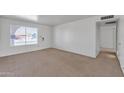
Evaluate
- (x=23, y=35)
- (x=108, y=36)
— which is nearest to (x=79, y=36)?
(x=108, y=36)

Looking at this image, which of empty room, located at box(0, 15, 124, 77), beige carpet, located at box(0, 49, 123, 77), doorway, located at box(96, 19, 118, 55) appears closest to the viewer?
beige carpet, located at box(0, 49, 123, 77)

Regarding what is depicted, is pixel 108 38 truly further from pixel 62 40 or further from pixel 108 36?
pixel 62 40

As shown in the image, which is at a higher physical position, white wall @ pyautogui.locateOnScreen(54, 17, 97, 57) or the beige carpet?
white wall @ pyautogui.locateOnScreen(54, 17, 97, 57)

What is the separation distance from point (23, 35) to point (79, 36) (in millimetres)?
3863

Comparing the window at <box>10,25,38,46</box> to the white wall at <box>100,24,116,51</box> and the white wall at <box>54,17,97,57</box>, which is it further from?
the white wall at <box>100,24,116,51</box>

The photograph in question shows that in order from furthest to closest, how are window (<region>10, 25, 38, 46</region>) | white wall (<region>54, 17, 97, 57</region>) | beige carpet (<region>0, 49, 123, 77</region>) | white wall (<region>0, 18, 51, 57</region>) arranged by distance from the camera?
1. window (<region>10, 25, 38, 46</region>)
2. white wall (<region>0, 18, 51, 57</region>)
3. white wall (<region>54, 17, 97, 57</region>)
4. beige carpet (<region>0, 49, 123, 77</region>)

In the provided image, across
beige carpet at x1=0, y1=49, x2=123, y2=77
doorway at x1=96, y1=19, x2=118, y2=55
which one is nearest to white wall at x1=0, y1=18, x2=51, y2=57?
beige carpet at x1=0, y1=49, x2=123, y2=77

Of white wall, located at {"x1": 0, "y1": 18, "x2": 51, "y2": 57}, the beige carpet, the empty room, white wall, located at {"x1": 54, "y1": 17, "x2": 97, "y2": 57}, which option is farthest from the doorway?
white wall, located at {"x1": 0, "y1": 18, "x2": 51, "y2": 57}

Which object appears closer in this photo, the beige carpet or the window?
the beige carpet

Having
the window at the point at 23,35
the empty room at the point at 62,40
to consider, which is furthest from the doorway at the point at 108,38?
the window at the point at 23,35

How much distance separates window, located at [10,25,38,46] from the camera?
17.4 feet
